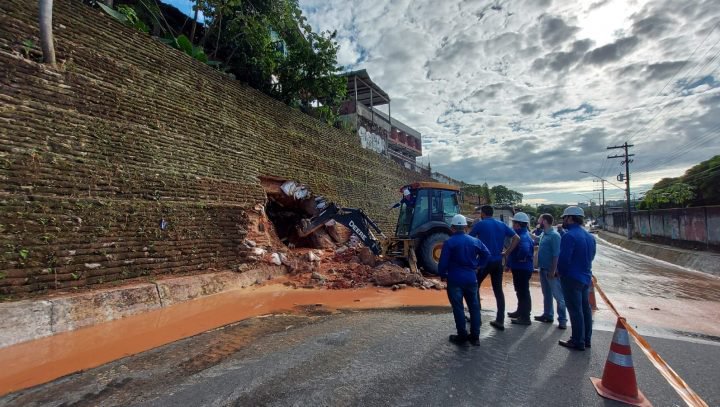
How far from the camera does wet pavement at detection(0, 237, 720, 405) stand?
387 cm

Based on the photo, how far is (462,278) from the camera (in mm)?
4496

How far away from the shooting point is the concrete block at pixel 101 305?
4984 millimetres

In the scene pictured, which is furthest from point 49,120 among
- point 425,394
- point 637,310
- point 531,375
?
point 637,310

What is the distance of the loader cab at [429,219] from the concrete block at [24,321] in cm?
740

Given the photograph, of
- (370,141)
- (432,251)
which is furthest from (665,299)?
(370,141)

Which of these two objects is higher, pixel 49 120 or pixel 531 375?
pixel 49 120

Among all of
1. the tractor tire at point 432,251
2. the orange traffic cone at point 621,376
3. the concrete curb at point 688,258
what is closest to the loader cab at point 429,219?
the tractor tire at point 432,251

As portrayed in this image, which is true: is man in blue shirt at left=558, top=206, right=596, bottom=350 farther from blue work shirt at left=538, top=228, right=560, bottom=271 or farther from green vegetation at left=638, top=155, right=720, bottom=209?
green vegetation at left=638, top=155, right=720, bottom=209

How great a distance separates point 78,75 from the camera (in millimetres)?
7395

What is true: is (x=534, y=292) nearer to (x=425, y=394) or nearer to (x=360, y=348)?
(x=360, y=348)

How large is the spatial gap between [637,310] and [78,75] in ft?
39.5

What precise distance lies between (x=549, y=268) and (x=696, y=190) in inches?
1215

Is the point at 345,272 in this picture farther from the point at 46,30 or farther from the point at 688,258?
the point at 688,258

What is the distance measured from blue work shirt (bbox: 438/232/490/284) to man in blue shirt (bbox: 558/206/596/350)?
101 centimetres
